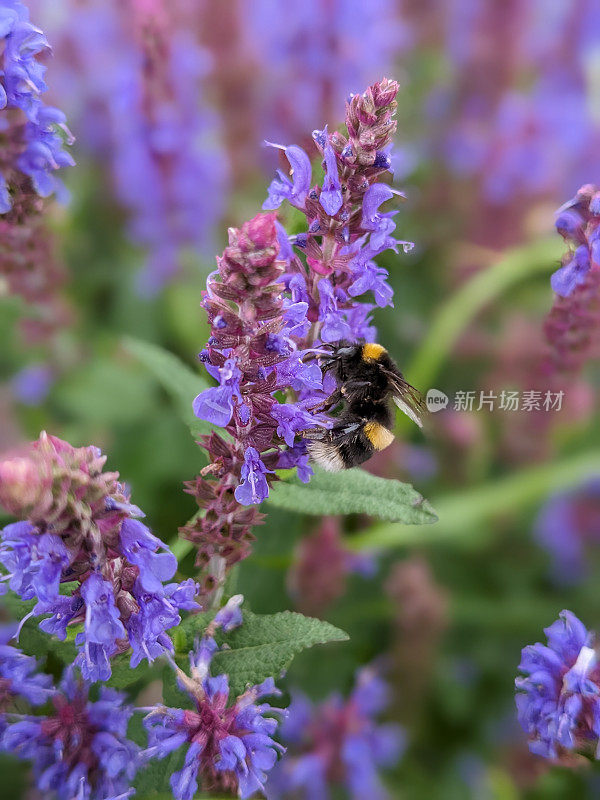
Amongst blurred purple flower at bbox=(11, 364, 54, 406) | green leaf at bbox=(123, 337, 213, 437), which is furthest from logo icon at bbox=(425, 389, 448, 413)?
blurred purple flower at bbox=(11, 364, 54, 406)

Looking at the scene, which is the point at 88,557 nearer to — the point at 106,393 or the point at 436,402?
the point at 436,402

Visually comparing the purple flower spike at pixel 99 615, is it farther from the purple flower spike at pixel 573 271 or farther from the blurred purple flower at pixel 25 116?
the purple flower spike at pixel 573 271

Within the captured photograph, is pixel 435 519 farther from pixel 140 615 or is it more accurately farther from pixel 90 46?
pixel 90 46

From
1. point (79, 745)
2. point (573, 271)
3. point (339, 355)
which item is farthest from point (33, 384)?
point (573, 271)

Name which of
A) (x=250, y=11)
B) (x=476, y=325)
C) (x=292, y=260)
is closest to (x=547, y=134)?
(x=476, y=325)

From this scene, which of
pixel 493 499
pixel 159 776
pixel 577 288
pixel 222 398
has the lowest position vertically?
pixel 159 776

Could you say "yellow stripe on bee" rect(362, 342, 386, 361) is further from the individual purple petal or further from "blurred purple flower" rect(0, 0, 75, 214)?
"blurred purple flower" rect(0, 0, 75, 214)


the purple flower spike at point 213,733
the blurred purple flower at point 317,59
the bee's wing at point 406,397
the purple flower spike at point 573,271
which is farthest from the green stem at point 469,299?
the purple flower spike at point 213,733
